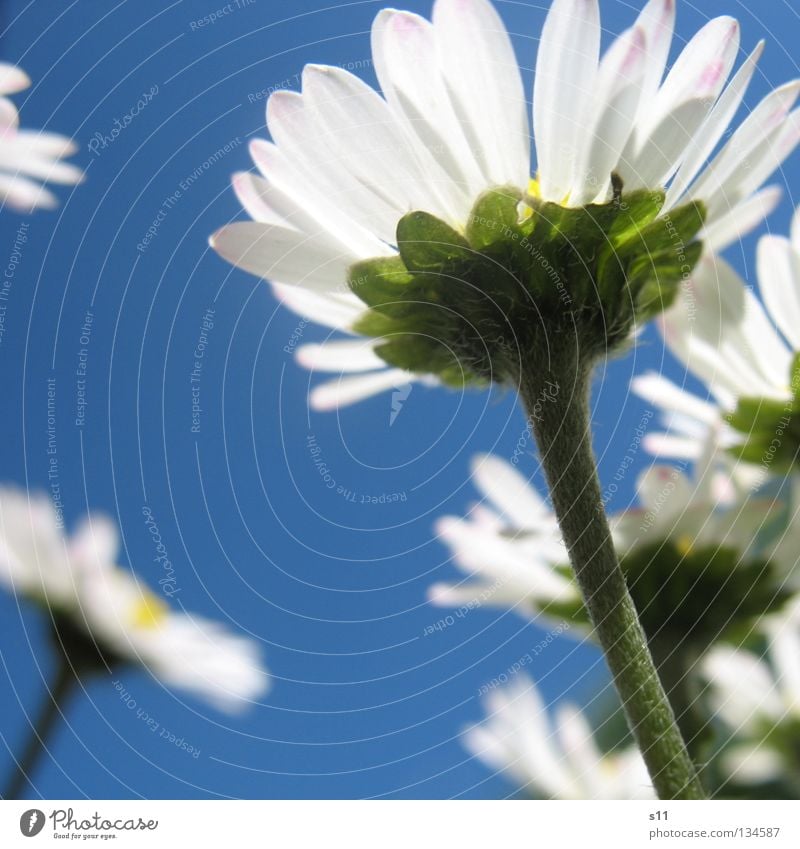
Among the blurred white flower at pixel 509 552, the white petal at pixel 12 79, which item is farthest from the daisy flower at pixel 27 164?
the blurred white flower at pixel 509 552

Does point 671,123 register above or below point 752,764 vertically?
above

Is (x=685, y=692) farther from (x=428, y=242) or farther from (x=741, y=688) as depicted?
A: (x=428, y=242)

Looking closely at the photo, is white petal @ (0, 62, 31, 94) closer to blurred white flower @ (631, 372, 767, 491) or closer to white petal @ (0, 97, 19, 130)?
white petal @ (0, 97, 19, 130)

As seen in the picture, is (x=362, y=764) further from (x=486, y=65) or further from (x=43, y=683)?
(x=486, y=65)

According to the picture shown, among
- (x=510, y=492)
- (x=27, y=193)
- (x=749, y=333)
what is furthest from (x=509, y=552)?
(x=27, y=193)

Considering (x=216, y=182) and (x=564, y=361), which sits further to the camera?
(x=216, y=182)
